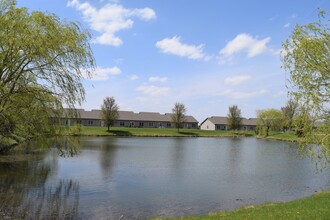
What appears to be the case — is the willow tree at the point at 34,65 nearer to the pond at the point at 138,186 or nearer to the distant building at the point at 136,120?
the pond at the point at 138,186

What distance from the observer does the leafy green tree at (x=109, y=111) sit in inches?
3376

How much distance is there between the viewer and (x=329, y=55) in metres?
11.3

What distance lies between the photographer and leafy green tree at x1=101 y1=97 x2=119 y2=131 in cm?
8575

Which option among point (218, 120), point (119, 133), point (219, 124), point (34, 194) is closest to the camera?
point (34, 194)

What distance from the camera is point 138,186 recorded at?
21.4m

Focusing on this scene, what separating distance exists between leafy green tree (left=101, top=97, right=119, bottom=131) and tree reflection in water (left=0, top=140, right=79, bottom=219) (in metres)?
57.6

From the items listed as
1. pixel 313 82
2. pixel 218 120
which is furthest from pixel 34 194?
pixel 218 120

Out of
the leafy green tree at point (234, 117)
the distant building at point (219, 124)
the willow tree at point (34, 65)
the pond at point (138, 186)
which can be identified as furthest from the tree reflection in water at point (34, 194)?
the distant building at point (219, 124)

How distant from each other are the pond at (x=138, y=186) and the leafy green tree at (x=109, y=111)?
51.7 meters

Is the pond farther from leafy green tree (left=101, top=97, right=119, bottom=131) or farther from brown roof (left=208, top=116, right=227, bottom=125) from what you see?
brown roof (left=208, top=116, right=227, bottom=125)

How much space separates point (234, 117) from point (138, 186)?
3604 inches

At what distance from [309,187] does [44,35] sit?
1927 centimetres

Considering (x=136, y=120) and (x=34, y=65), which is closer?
(x=34, y=65)

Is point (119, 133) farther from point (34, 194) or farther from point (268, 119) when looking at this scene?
point (34, 194)
